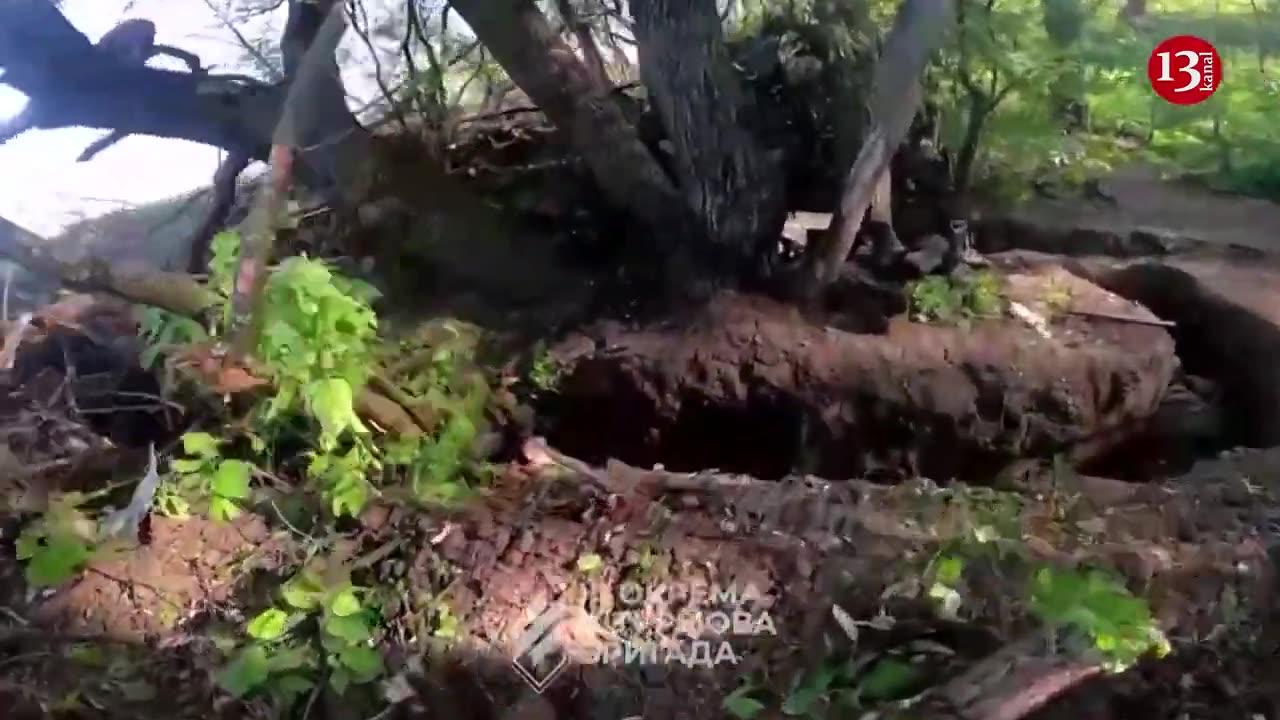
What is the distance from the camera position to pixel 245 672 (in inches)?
44.3

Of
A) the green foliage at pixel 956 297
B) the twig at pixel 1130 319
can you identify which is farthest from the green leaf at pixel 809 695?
the twig at pixel 1130 319

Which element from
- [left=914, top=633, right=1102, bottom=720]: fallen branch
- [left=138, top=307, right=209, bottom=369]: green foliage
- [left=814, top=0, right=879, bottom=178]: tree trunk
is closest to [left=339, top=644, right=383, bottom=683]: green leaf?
[left=138, top=307, right=209, bottom=369]: green foliage

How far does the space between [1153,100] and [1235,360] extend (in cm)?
54

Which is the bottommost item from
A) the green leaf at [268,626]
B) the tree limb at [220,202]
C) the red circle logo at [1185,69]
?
the green leaf at [268,626]

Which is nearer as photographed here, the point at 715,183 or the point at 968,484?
the point at 968,484

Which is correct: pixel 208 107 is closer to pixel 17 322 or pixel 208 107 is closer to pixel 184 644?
pixel 17 322

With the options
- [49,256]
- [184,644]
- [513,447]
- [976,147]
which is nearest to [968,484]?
[976,147]

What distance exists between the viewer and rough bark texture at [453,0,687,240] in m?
1.66

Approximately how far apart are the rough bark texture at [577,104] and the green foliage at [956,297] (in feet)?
1.46

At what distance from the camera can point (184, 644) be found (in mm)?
1154

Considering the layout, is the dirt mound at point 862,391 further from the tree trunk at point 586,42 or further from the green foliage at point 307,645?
the green foliage at point 307,645

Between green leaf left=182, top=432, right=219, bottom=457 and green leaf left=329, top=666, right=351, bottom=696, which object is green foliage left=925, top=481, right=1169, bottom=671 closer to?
green leaf left=329, top=666, right=351, bottom=696

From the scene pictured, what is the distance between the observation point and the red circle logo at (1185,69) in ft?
4.55

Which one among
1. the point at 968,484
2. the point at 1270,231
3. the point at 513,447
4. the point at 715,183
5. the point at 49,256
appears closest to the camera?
the point at 49,256
